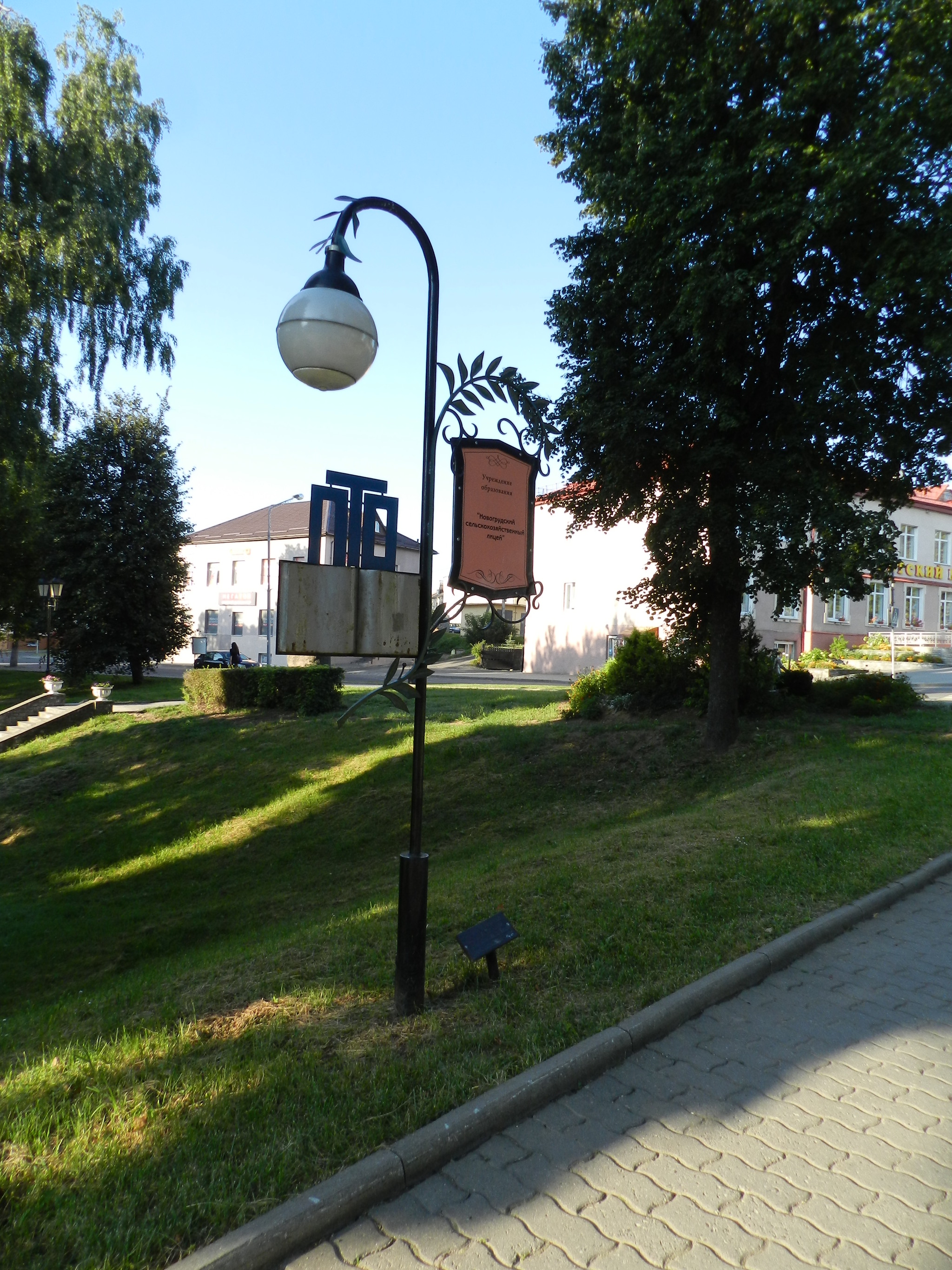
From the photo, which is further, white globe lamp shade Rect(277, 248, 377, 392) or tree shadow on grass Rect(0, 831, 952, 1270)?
white globe lamp shade Rect(277, 248, 377, 392)

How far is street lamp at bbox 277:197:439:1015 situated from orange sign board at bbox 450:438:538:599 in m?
0.18

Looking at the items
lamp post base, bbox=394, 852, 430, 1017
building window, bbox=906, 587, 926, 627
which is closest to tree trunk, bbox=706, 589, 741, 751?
lamp post base, bbox=394, 852, 430, 1017

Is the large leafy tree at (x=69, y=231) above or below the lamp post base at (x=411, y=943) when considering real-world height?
above

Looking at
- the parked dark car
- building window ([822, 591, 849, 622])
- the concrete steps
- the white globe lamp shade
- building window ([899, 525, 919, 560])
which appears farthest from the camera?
building window ([899, 525, 919, 560])

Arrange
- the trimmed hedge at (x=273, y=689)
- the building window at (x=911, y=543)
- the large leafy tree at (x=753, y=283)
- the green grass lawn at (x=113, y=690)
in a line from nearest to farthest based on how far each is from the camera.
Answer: the large leafy tree at (x=753, y=283)
the trimmed hedge at (x=273, y=689)
the green grass lawn at (x=113, y=690)
the building window at (x=911, y=543)

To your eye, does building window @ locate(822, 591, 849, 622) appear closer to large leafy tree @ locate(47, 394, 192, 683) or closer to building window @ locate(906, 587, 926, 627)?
building window @ locate(906, 587, 926, 627)

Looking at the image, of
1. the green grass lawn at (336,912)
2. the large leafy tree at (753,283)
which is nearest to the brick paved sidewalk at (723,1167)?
the green grass lawn at (336,912)

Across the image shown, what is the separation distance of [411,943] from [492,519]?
2.44 meters

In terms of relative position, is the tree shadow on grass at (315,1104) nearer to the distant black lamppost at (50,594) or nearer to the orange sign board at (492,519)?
the orange sign board at (492,519)

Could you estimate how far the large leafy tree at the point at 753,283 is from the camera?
419 inches

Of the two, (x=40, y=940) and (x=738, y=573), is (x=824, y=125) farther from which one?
(x=40, y=940)

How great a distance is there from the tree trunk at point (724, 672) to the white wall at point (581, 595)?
69.9 ft

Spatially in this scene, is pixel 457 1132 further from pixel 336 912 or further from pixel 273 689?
pixel 273 689

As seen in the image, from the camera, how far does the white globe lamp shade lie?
4.45 meters
